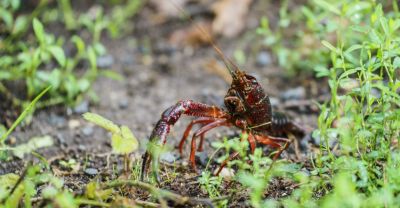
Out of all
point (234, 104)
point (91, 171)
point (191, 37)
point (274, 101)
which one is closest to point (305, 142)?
point (234, 104)

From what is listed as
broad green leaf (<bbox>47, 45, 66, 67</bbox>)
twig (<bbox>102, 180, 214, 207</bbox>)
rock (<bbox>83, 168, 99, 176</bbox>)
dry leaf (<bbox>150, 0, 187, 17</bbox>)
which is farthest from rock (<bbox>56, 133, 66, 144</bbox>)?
dry leaf (<bbox>150, 0, 187, 17</bbox>)

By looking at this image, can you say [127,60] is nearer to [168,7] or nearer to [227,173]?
[168,7]

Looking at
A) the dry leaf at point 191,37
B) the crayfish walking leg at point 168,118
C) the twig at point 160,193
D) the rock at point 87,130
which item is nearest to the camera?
the twig at point 160,193

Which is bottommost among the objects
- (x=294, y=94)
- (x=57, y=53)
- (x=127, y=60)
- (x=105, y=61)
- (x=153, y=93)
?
(x=57, y=53)

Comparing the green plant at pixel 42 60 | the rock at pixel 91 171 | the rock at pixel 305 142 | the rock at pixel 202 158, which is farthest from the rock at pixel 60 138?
the rock at pixel 305 142

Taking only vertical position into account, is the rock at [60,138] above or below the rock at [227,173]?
above

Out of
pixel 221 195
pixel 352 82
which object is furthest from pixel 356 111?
pixel 221 195

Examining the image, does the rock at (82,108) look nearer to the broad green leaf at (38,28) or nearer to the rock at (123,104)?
the rock at (123,104)
